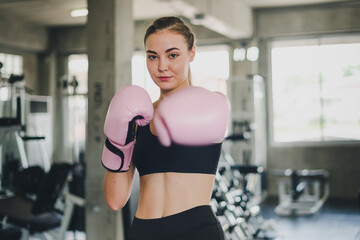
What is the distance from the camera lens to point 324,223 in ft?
17.8

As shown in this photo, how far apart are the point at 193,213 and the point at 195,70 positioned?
7.07 meters

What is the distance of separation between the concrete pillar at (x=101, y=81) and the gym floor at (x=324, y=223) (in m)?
2.09

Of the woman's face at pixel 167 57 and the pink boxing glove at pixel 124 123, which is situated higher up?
the woman's face at pixel 167 57

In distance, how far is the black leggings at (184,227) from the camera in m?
1.20

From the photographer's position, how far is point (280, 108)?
25.0 ft

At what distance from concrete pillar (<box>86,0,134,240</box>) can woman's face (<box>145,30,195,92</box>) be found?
7.89 feet

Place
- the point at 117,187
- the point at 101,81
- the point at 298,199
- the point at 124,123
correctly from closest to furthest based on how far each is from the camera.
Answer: the point at 124,123 → the point at 117,187 → the point at 101,81 → the point at 298,199

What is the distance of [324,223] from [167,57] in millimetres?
4830

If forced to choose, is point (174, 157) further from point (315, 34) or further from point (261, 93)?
point (315, 34)

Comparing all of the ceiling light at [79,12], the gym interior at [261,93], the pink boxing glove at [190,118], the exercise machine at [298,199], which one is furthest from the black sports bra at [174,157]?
the ceiling light at [79,12]

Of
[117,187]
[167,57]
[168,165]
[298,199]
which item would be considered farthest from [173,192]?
[298,199]

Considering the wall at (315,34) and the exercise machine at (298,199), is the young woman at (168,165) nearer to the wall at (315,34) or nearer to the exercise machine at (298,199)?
the exercise machine at (298,199)

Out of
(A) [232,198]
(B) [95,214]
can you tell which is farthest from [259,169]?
(B) [95,214]

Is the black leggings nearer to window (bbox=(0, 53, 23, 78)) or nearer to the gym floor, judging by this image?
the gym floor
